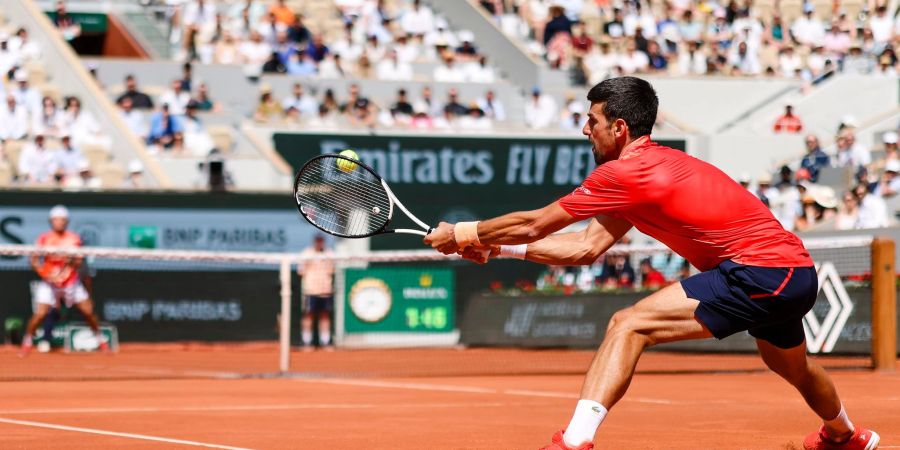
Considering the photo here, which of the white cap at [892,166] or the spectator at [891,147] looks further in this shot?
the spectator at [891,147]

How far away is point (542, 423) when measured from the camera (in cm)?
1066

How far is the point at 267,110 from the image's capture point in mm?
25094

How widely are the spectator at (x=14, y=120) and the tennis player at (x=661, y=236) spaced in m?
17.4

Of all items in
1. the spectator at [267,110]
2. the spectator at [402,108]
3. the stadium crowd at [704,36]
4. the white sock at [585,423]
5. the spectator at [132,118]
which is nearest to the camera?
the white sock at [585,423]

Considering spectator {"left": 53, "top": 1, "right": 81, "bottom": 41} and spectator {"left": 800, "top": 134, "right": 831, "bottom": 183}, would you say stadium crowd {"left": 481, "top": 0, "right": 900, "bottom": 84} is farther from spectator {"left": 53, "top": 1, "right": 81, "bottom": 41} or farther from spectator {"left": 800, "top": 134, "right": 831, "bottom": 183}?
spectator {"left": 53, "top": 1, "right": 81, "bottom": 41}

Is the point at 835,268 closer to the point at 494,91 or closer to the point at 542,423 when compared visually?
the point at 542,423

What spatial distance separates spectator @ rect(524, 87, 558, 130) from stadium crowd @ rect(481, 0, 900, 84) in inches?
68.0

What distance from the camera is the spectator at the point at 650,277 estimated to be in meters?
20.6

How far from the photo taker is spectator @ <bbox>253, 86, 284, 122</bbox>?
25.0 metres

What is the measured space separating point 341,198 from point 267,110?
17.2 meters

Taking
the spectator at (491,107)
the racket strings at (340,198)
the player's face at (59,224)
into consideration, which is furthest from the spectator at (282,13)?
the racket strings at (340,198)

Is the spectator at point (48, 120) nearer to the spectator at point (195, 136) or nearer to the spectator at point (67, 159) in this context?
the spectator at point (67, 159)

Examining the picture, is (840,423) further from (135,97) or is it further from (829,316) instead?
(135,97)

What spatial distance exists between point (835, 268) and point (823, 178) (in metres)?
8.37
